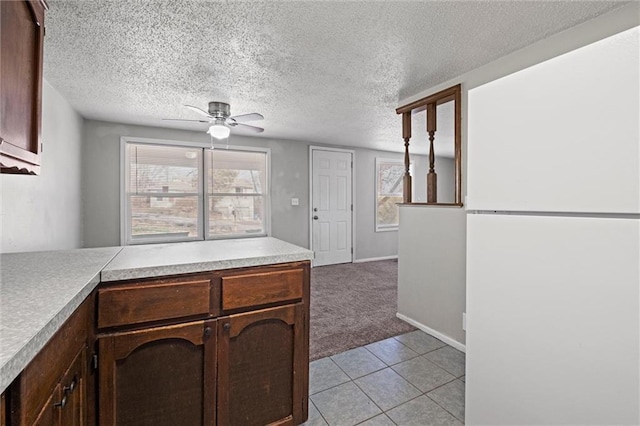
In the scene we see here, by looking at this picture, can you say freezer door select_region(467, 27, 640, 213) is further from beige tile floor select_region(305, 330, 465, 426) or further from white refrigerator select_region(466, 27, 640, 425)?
beige tile floor select_region(305, 330, 465, 426)

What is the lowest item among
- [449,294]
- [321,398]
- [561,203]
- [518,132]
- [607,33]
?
[321,398]

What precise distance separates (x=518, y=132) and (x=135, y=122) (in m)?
4.38

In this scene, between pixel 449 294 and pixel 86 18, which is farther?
pixel 449 294

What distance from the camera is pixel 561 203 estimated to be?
1.06 meters

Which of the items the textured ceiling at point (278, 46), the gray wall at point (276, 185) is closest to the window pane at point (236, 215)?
the gray wall at point (276, 185)

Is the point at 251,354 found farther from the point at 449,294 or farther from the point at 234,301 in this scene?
the point at 449,294

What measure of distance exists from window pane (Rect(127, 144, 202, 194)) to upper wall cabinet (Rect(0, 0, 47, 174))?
3.25 metres

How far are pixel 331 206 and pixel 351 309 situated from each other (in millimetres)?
2561

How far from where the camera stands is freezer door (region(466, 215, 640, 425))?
0.92 meters

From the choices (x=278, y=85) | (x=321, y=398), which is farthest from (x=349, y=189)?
(x=321, y=398)

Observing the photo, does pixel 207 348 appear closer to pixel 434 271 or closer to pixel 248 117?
pixel 434 271

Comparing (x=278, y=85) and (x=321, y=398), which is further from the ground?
(x=278, y=85)

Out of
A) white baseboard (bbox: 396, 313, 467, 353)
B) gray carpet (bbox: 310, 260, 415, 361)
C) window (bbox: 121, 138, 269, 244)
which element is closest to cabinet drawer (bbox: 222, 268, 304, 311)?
gray carpet (bbox: 310, 260, 415, 361)

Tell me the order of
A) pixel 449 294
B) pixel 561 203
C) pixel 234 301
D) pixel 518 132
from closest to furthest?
1. pixel 561 203
2. pixel 518 132
3. pixel 234 301
4. pixel 449 294
